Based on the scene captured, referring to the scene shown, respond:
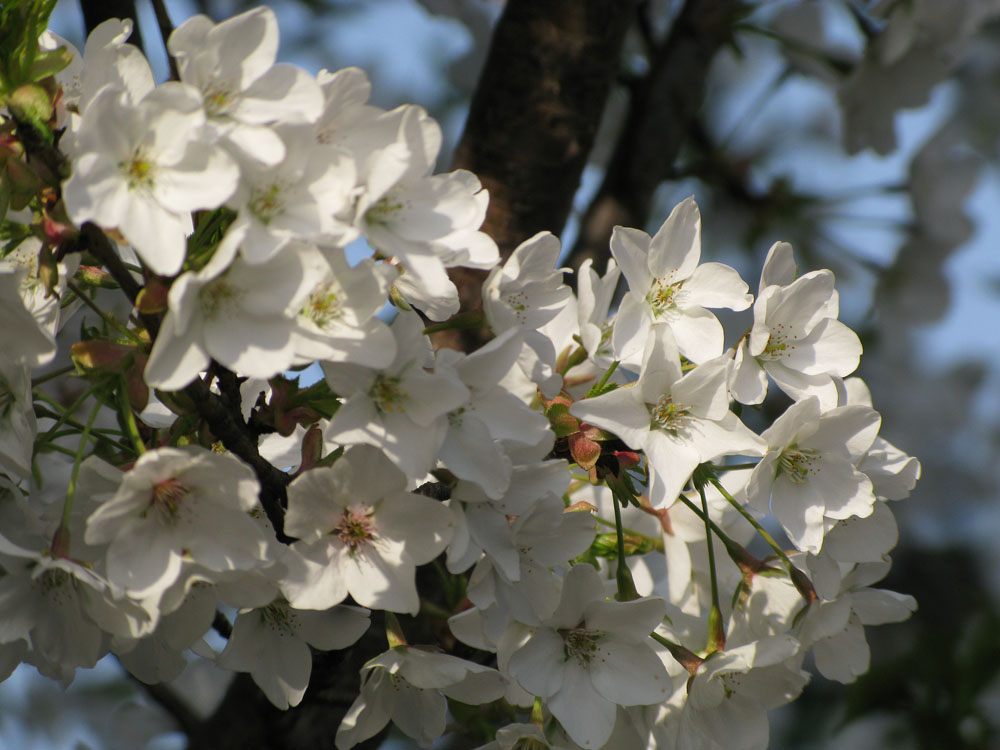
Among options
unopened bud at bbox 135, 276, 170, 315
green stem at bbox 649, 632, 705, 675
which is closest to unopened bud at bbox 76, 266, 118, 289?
unopened bud at bbox 135, 276, 170, 315

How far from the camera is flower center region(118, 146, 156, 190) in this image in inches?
37.2

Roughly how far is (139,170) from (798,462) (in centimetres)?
83

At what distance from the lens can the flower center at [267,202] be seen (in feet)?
3.09

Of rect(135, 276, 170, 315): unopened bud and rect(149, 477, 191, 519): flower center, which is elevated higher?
rect(135, 276, 170, 315): unopened bud

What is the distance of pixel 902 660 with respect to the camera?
2.75m

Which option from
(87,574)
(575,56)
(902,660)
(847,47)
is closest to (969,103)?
(847,47)

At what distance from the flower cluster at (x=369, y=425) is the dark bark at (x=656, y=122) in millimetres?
1036

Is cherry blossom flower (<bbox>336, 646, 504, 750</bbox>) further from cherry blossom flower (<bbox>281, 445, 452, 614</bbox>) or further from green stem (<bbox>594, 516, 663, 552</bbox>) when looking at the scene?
green stem (<bbox>594, 516, 663, 552</bbox>)

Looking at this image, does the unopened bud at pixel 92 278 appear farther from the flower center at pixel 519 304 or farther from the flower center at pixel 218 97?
the flower center at pixel 519 304

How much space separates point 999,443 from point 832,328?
216 inches

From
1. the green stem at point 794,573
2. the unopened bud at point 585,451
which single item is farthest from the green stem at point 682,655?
the unopened bud at point 585,451

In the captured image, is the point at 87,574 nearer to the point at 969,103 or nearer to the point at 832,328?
the point at 832,328

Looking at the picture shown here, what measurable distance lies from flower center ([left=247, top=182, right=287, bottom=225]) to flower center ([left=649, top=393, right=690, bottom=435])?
0.50 meters

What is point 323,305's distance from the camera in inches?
37.8
